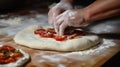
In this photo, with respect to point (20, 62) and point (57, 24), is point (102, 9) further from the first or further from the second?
point (20, 62)

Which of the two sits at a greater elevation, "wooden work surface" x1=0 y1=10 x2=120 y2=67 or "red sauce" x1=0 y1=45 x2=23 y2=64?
"red sauce" x1=0 y1=45 x2=23 y2=64

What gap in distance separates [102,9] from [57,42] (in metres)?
0.36

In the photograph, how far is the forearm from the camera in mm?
1526

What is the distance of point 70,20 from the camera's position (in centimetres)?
160

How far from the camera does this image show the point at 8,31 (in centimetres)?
184

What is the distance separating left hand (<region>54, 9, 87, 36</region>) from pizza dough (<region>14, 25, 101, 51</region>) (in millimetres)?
99

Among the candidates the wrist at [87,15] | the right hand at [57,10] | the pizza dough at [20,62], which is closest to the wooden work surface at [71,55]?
the pizza dough at [20,62]

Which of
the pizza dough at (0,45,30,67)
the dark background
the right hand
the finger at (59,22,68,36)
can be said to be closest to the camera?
the pizza dough at (0,45,30,67)

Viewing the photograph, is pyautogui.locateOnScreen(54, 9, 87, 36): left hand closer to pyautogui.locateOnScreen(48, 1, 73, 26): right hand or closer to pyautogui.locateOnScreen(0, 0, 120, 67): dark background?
pyautogui.locateOnScreen(48, 1, 73, 26): right hand

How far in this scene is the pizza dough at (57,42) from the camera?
1.50 meters

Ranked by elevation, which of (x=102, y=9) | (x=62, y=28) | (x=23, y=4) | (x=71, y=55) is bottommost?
(x=71, y=55)

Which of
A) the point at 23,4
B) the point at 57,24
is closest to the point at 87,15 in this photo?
the point at 57,24

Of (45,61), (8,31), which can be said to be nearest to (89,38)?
(45,61)

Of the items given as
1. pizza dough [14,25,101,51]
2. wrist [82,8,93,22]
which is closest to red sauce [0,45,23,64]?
pizza dough [14,25,101,51]
